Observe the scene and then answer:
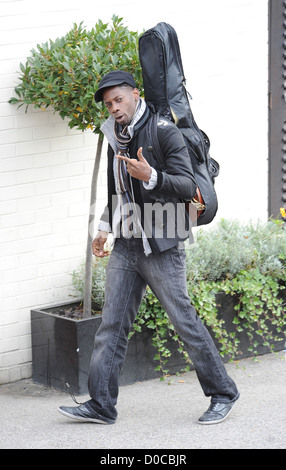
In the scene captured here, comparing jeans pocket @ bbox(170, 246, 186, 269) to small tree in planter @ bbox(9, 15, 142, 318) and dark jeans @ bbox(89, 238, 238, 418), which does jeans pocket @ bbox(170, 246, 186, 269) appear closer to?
dark jeans @ bbox(89, 238, 238, 418)

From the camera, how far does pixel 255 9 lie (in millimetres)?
6965

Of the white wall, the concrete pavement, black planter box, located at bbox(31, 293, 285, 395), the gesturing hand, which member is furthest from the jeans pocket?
the white wall

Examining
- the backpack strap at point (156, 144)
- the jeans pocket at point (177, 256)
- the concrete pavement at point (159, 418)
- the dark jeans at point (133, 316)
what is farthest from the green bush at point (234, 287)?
the backpack strap at point (156, 144)

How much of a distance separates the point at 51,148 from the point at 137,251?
152 cm

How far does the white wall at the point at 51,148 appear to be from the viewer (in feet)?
18.6

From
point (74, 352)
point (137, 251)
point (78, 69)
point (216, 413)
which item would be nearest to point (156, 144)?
point (137, 251)

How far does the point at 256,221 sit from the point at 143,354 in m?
1.98

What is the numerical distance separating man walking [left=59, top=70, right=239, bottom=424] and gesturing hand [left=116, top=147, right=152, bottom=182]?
127 mm

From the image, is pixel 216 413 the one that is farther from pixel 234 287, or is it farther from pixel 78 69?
pixel 78 69

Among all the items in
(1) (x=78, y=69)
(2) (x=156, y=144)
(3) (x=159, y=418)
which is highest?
(1) (x=78, y=69)

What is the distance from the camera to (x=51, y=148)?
5.86 metres

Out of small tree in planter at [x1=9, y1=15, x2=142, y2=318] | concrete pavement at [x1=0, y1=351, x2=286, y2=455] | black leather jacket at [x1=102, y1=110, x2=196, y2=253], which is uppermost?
small tree in planter at [x1=9, y1=15, x2=142, y2=318]

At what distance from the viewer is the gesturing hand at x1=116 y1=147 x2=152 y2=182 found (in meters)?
4.14

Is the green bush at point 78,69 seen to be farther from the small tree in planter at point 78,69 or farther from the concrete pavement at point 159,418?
the concrete pavement at point 159,418
